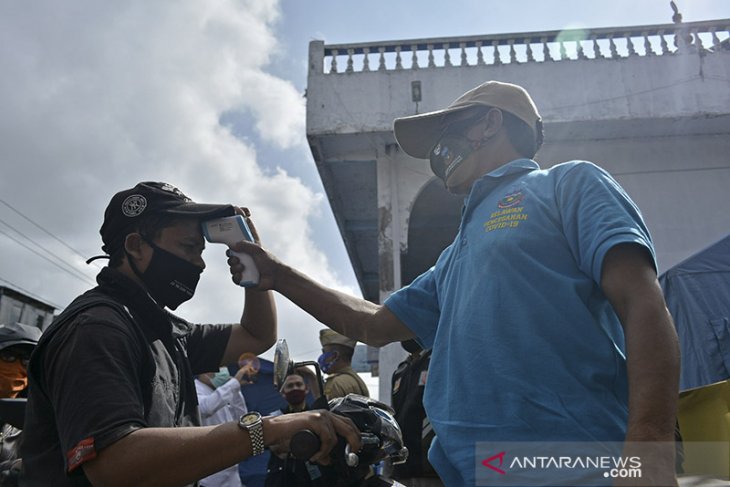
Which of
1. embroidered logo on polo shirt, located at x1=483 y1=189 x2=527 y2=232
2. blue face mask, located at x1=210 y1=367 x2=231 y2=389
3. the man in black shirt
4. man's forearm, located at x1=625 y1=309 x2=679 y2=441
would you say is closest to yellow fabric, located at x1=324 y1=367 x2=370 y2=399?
blue face mask, located at x1=210 y1=367 x2=231 y2=389

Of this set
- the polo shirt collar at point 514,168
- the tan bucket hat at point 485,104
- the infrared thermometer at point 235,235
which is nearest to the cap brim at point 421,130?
the tan bucket hat at point 485,104

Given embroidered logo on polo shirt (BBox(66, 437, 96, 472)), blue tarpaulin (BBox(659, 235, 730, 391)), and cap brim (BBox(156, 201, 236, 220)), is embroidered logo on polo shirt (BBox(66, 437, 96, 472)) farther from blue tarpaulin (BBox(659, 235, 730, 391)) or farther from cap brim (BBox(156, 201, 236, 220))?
blue tarpaulin (BBox(659, 235, 730, 391))

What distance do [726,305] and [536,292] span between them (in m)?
4.70

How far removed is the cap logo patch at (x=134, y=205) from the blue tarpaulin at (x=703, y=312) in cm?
481

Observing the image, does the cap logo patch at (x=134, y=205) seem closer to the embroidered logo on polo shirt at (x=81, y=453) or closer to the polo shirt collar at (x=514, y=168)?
the embroidered logo on polo shirt at (x=81, y=453)

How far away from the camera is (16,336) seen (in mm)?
4223

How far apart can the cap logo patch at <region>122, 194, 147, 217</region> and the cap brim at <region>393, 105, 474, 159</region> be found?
3.53ft

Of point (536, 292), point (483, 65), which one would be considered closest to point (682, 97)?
point (483, 65)

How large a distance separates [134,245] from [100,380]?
0.76 meters

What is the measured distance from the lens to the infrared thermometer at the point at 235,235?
7.18ft

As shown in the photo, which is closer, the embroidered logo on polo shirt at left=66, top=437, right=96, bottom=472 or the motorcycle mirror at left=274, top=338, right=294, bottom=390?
the embroidered logo on polo shirt at left=66, top=437, right=96, bottom=472

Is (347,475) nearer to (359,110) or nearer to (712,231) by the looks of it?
(359,110)

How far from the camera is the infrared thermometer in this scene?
219 cm

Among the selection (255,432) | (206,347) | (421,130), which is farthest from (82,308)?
(421,130)
